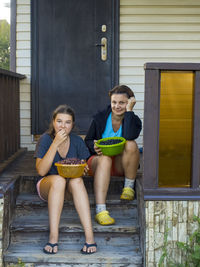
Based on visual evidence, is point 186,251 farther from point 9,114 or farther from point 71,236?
point 9,114

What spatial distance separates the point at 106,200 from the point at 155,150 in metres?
0.70

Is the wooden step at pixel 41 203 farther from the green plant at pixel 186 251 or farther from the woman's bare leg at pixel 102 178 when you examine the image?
the green plant at pixel 186 251

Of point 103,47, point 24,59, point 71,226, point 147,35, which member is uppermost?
point 147,35

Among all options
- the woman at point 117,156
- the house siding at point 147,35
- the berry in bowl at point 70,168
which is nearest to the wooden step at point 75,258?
the woman at point 117,156

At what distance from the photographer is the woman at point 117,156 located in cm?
308

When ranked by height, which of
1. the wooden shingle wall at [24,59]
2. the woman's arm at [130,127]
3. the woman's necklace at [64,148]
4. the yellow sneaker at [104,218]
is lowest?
the yellow sneaker at [104,218]

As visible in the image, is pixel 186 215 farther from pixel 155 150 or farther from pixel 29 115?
pixel 29 115

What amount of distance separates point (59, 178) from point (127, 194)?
66cm

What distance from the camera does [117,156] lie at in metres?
3.29

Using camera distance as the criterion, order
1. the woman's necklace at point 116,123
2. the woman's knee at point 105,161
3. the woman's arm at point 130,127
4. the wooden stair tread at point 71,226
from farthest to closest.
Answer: the woman's necklace at point 116,123
the woman's arm at point 130,127
the woman's knee at point 105,161
the wooden stair tread at point 71,226

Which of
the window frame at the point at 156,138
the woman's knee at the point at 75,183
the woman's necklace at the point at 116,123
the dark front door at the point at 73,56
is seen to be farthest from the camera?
the dark front door at the point at 73,56

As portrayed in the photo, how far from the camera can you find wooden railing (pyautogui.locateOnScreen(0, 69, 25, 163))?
374 cm

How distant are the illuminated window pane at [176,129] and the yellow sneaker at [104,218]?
1.56ft

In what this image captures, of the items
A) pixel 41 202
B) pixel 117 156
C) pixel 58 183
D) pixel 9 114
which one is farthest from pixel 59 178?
pixel 9 114
